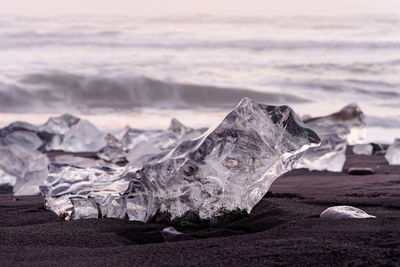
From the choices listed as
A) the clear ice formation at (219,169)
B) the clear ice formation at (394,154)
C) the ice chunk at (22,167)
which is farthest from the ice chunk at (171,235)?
the clear ice formation at (394,154)

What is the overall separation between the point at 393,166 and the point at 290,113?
2262 millimetres

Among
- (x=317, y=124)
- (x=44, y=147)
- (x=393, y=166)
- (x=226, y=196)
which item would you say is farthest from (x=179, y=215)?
(x=317, y=124)

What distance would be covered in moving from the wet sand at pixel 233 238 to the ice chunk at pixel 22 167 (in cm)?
68

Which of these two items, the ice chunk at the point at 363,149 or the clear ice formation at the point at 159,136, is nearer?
the ice chunk at the point at 363,149

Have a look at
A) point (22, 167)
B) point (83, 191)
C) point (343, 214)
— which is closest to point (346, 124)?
point (22, 167)

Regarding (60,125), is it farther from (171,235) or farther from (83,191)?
(171,235)

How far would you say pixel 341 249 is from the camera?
1.87 metres

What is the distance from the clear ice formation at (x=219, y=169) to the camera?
2533mm

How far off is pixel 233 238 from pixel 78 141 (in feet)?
14.8

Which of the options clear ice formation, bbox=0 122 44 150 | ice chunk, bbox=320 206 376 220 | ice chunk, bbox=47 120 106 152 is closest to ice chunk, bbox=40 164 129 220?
ice chunk, bbox=320 206 376 220

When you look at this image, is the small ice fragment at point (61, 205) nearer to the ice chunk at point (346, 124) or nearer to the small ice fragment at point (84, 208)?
the small ice fragment at point (84, 208)

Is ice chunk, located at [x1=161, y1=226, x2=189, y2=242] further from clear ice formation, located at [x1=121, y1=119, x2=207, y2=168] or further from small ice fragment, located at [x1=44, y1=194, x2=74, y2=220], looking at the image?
clear ice formation, located at [x1=121, y1=119, x2=207, y2=168]

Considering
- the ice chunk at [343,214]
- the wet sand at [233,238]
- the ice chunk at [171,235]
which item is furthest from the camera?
the ice chunk at [343,214]

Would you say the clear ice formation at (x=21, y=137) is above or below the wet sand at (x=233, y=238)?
below
